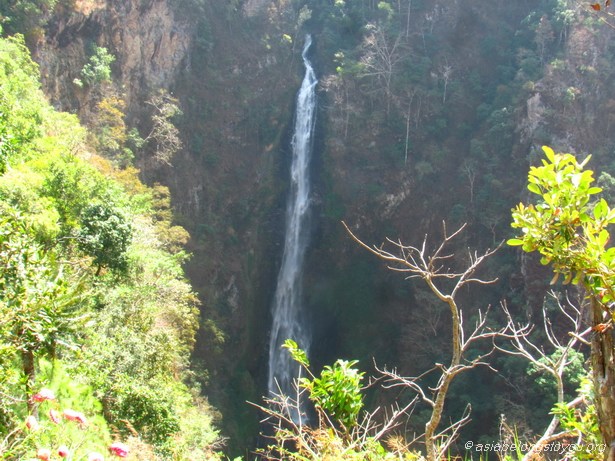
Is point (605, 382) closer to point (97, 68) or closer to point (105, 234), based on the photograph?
point (105, 234)

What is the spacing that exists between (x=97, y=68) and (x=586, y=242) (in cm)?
2001

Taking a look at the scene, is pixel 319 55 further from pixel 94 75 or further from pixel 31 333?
pixel 31 333

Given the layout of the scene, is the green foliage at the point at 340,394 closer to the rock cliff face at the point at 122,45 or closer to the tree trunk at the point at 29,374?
the tree trunk at the point at 29,374

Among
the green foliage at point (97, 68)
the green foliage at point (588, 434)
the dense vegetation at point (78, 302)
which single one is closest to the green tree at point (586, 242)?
the green foliage at point (588, 434)

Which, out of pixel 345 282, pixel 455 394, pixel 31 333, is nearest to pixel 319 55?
pixel 345 282

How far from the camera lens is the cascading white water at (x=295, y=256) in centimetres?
2322

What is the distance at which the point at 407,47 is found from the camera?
28.0m

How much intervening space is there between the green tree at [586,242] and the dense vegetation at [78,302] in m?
4.17

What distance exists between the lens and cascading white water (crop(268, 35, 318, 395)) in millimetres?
23219

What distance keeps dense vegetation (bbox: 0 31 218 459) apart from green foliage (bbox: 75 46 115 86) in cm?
352

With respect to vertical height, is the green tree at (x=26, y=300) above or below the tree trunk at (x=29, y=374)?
above

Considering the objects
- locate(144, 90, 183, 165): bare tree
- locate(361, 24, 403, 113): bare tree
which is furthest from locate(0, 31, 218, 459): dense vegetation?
locate(361, 24, 403, 113): bare tree

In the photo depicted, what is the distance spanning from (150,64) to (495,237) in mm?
17690

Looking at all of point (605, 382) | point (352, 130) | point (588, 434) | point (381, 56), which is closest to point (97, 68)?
point (352, 130)
